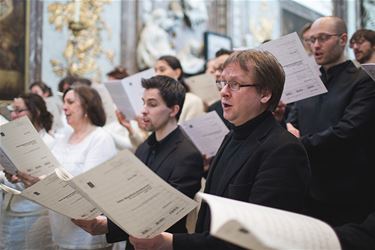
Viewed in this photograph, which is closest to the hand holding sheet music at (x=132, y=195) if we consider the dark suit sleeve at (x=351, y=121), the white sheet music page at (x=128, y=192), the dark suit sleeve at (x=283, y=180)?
the white sheet music page at (x=128, y=192)

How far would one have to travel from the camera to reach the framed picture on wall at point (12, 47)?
701 cm

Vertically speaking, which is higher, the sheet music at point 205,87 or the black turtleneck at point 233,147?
the black turtleneck at point 233,147

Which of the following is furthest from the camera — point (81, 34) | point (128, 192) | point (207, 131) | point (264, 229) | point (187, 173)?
point (81, 34)

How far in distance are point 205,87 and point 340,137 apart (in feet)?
8.27

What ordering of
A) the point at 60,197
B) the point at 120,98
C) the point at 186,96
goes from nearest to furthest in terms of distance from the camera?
1. the point at 60,197
2. the point at 120,98
3. the point at 186,96

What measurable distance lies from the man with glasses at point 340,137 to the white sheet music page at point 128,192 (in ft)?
4.55

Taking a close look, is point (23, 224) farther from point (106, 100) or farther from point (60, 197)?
point (106, 100)

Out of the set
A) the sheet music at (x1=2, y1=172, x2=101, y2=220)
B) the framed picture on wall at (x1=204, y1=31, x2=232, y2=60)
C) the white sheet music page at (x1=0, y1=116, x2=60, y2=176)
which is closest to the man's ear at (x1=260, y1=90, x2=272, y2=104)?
the sheet music at (x1=2, y1=172, x2=101, y2=220)

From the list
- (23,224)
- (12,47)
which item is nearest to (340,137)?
(23,224)

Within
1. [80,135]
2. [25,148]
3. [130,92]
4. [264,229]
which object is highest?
[264,229]

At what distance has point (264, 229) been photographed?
3.94ft

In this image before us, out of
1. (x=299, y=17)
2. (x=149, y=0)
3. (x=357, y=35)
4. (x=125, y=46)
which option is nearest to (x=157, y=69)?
(x=357, y=35)

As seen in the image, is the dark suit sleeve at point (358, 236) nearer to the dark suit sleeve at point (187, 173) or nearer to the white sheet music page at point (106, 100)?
the dark suit sleeve at point (187, 173)

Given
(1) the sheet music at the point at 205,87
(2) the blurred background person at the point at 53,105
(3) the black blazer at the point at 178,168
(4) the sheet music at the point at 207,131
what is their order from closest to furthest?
(3) the black blazer at the point at 178,168 → (4) the sheet music at the point at 207,131 → (2) the blurred background person at the point at 53,105 → (1) the sheet music at the point at 205,87
